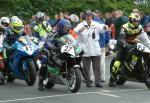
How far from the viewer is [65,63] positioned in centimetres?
1348

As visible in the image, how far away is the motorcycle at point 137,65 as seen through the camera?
13930 millimetres

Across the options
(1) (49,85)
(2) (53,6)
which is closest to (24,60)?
(1) (49,85)

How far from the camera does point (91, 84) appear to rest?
14922 mm

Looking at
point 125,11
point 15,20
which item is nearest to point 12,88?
point 15,20

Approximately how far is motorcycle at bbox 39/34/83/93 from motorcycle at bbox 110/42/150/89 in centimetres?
146

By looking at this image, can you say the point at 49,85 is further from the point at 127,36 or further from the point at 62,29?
the point at 127,36

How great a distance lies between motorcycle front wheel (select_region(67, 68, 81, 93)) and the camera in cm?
1302

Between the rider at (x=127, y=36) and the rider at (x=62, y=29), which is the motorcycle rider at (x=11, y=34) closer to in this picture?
the rider at (x=62, y=29)

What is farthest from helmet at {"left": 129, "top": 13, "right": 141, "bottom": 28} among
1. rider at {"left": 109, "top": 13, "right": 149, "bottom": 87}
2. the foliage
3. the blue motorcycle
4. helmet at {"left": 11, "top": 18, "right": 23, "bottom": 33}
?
the foliage

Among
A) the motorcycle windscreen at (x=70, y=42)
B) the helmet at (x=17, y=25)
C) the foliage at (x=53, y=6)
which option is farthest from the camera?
the foliage at (x=53, y=6)

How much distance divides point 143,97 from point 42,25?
6.47 metres

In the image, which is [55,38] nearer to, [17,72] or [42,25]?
[17,72]

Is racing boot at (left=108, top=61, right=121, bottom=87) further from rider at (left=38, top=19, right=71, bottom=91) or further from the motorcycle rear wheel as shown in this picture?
rider at (left=38, top=19, right=71, bottom=91)

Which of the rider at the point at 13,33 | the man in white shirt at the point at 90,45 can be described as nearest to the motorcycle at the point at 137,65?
the man in white shirt at the point at 90,45
